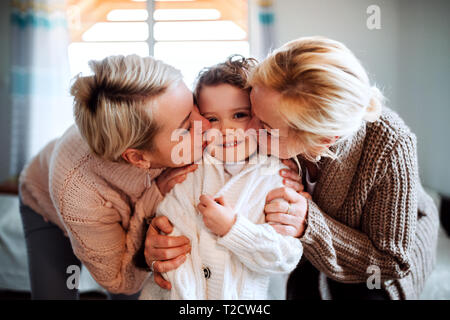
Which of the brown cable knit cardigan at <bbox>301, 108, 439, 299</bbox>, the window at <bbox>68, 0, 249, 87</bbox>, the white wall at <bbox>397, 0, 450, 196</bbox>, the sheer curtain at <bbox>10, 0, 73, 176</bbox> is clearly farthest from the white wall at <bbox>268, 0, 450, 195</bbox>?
the sheer curtain at <bbox>10, 0, 73, 176</bbox>

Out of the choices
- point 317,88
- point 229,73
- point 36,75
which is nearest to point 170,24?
point 36,75

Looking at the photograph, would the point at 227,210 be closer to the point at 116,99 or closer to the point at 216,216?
the point at 216,216

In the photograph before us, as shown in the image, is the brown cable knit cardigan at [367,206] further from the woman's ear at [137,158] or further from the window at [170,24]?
the window at [170,24]

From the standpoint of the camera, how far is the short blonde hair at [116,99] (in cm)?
73

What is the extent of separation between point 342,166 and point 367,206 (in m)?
0.13

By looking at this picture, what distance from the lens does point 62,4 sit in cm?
226

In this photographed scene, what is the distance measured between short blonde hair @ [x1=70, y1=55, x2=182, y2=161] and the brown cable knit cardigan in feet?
1.48

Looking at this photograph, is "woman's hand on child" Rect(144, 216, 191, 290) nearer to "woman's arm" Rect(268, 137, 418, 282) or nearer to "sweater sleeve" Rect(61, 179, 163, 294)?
"sweater sleeve" Rect(61, 179, 163, 294)

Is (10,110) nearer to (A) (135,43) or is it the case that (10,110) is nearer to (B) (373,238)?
(A) (135,43)

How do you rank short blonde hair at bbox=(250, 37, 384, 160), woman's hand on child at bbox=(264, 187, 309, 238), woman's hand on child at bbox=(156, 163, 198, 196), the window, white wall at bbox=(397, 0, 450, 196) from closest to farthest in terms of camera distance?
short blonde hair at bbox=(250, 37, 384, 160) → woman's hand on child at bbox=(264, 187, 309, 238) → woman's hand on child at bbox=(156, 163, 198, 196) → white wall at bbox=(397, 0, 450, 196) → the window

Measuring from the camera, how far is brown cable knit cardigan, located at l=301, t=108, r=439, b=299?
0.79 m

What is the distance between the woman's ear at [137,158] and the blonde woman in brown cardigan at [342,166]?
286mm

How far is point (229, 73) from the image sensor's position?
0.84m

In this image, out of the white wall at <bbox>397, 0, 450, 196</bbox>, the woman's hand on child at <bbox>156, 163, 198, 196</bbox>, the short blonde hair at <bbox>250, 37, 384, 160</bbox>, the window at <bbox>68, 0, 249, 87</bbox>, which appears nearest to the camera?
the short blonde hair at <bbox>250, 37, 384, 160</bbox>
